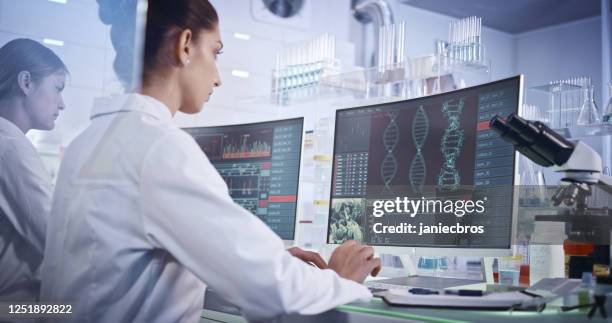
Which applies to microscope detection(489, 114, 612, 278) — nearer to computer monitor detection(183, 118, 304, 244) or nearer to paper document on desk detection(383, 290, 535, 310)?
paper document on desk detection(383, 290, 535, 310)

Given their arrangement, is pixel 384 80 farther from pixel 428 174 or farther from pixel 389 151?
pixel 428 174

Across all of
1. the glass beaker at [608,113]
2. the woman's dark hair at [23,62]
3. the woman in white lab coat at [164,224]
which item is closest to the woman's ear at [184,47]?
the woman in white lab coat at [164,224]

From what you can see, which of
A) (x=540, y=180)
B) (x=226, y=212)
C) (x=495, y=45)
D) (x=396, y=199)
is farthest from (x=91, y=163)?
(x=495, y=45)

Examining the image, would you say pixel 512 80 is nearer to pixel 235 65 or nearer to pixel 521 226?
pixel 521 226

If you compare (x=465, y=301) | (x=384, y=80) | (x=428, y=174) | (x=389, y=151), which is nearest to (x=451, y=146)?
(x=428, y=174)

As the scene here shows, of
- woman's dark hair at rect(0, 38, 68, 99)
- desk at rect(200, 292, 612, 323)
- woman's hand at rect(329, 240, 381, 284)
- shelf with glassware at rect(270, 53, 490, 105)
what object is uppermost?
shelf with glassware at rect(270, 53, 490, 105)

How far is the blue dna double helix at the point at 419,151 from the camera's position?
1818 mm

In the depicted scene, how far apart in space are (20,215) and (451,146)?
1.00m

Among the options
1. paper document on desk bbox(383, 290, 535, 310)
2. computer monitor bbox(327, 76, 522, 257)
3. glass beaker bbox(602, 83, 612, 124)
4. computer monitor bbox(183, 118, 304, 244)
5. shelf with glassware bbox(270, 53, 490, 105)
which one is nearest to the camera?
paper document on desk bbox(383, 290, 535, 310)

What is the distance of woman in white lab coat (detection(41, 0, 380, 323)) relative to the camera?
1152 mm

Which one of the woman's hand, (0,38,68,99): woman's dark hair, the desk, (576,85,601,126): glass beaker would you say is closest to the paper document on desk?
the desk

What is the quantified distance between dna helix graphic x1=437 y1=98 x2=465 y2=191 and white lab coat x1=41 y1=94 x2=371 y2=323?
21.2 inches

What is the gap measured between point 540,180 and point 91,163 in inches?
75.0

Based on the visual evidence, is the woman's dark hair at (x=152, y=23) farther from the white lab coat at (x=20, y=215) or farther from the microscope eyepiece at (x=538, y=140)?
the microscope eyepiece at (x=538, y=140)
